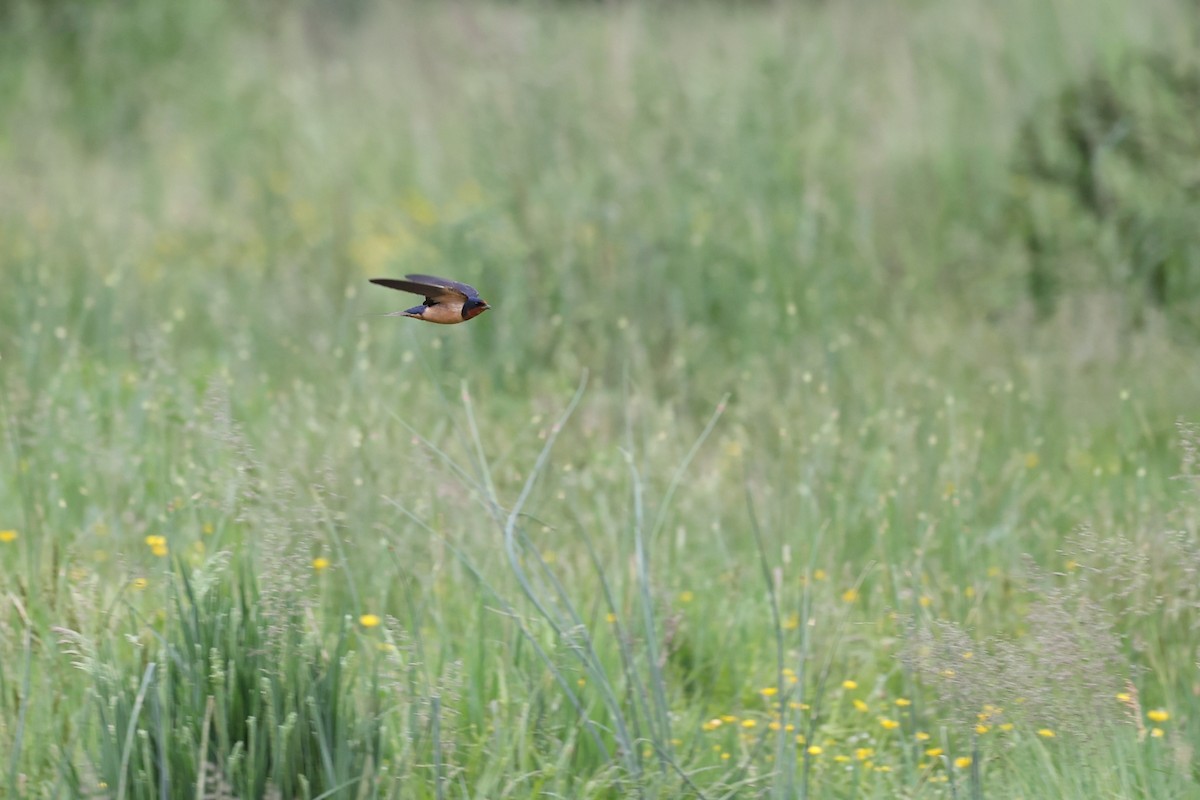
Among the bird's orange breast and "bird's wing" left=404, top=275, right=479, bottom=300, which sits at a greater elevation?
"bird's wing" left=404, top=275, right=479, bottom=300

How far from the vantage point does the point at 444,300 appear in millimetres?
2449

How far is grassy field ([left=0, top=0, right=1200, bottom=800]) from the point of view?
2658 millimetres

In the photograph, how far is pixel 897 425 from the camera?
419cm

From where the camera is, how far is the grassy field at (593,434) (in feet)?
8.72

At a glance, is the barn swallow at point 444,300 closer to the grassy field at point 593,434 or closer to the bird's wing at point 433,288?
the bird's wing at point 433,288

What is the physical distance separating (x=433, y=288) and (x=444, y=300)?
0.08 metres

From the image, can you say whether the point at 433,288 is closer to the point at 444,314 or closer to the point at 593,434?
the point at 444,314

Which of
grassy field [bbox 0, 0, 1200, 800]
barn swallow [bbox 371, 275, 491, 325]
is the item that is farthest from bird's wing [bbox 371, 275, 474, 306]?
grassy field [bbox 0, 0, 1200, 800]

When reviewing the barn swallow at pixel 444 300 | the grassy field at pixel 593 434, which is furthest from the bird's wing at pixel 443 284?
the grassy field at pixel 593 434

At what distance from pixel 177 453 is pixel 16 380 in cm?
60

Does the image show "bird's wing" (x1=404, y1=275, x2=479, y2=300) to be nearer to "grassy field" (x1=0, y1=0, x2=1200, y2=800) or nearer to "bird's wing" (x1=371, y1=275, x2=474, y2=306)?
"bird's wing" (x1=371, y1=275, x2=474, y2=306)

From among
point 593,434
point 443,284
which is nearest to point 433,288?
point 443,284

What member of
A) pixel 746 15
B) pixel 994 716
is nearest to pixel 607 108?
pixel 994 716

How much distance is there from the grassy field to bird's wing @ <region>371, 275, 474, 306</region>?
0.39m
